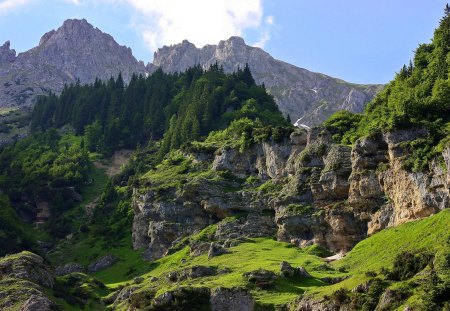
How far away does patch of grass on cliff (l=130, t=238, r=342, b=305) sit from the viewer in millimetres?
77688

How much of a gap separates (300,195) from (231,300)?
49.8m

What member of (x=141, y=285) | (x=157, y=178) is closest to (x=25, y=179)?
(x=157, y=178)

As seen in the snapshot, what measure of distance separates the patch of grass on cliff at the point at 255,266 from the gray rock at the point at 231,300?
6.36ft

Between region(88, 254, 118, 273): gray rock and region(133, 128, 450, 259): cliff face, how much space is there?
25.4ft

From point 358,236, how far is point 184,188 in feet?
153

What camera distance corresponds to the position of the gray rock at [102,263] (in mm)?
134875

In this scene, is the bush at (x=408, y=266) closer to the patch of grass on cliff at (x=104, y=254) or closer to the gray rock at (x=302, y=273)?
the gray rock at (x=302, y=273)

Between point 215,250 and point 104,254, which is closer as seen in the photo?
point 215,250

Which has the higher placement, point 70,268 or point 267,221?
point 267,221

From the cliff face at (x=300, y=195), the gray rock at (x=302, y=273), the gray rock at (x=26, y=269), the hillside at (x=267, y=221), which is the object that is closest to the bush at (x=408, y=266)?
the hillside at (x=267, y=221)

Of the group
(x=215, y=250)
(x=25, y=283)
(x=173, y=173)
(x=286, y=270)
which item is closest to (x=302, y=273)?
(x=286, y=270)

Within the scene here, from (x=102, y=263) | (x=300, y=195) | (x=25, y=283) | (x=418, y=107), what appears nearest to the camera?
(x=25, y=283)

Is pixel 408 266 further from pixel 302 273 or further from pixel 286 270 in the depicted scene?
pixel 286 270

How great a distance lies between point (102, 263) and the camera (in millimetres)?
136000
